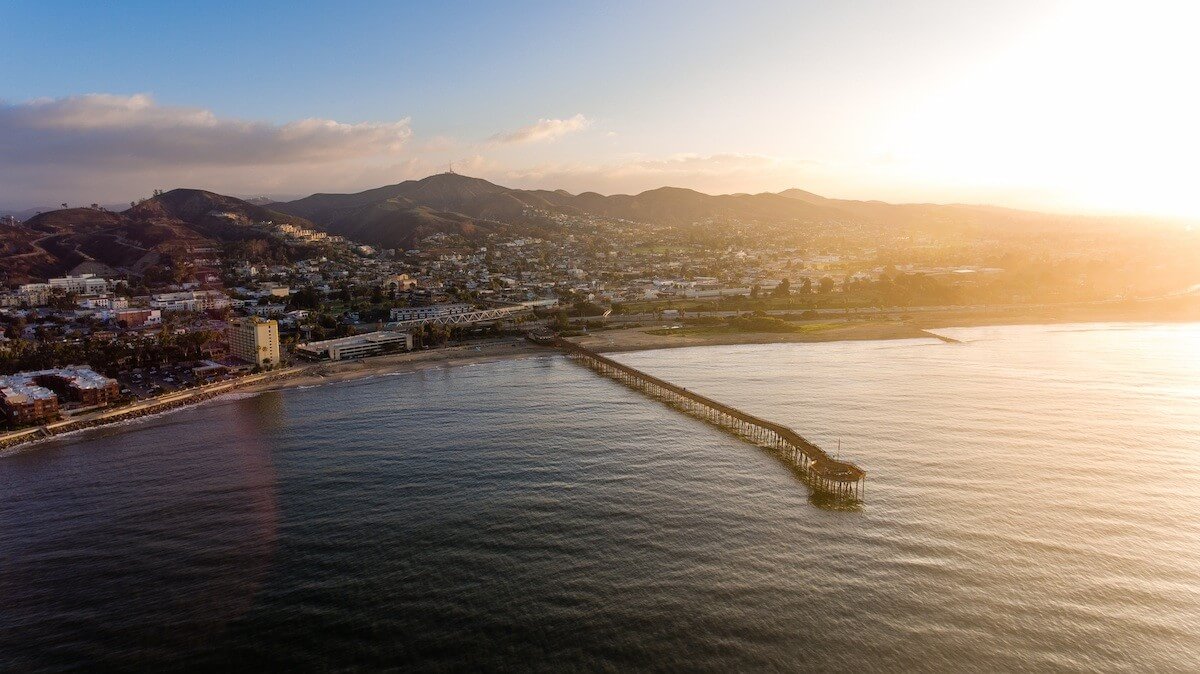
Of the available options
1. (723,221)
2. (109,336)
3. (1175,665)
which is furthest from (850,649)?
(723,221)

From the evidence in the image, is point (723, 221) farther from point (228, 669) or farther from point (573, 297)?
point (228, 669)

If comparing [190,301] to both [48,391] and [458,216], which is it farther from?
[458,216]

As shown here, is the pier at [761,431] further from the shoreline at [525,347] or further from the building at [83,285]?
the building at [83,285]

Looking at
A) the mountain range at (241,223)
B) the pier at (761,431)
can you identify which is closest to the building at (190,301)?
the mountain range at (241,223)

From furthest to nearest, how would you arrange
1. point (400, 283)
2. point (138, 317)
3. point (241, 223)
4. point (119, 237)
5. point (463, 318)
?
point (241, 223) < point (119, 237) < point (400, 283) < point (463, 318) < point (138, 317)

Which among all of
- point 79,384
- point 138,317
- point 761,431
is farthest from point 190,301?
point 761,431

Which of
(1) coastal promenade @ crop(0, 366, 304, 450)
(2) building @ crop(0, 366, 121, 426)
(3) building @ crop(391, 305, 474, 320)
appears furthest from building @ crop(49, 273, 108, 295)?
(1) coastal promenade @ crop(0, 366, 304, 450)
